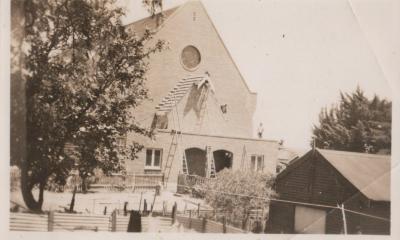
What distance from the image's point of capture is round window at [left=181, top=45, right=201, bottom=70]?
5.74ft

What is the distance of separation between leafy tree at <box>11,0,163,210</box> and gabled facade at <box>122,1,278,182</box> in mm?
47

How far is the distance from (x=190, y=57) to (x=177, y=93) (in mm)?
143

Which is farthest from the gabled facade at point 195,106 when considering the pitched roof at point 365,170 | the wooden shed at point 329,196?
the pitched roof at point 365,170

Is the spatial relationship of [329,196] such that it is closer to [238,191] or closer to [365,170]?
[365,170]

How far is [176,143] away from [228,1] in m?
0.57

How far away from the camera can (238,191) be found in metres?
1.84

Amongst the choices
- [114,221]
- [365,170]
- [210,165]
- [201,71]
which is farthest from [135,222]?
[365,170]

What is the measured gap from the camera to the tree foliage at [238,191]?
182 cm

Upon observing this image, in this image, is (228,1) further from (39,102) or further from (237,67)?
(39,102)

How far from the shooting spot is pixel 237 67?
1.85 meters

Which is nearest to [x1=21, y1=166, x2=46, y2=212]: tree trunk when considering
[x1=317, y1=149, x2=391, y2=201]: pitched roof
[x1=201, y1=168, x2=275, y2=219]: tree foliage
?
[x1=201, y1=168, x2=275, y2=219]: tree foliage

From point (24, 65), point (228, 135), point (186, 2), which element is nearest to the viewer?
point (24, 65)

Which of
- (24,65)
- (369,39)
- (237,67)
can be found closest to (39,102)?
(24,65)

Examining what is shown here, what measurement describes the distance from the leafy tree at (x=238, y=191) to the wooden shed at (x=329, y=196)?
0.17ft
